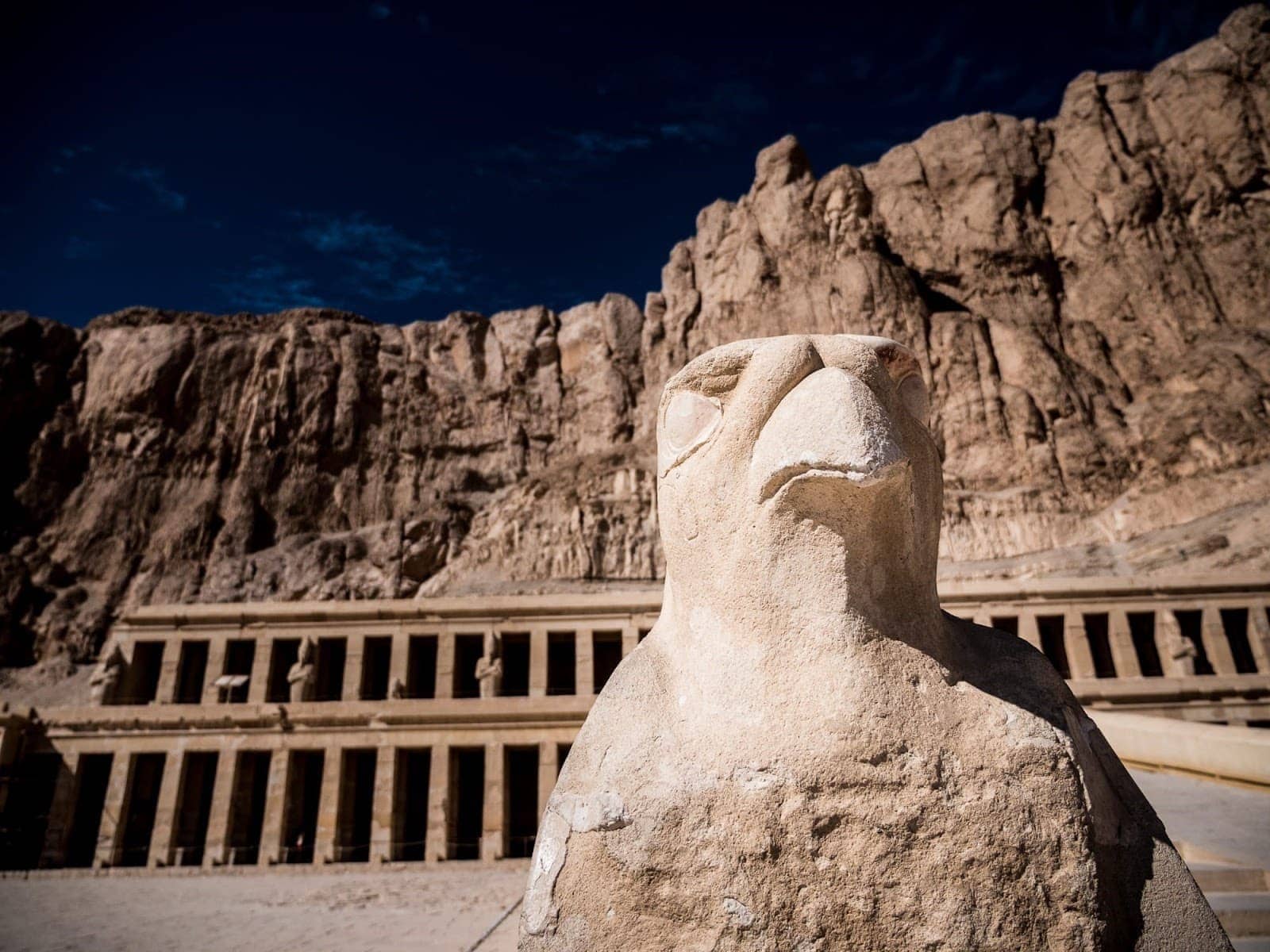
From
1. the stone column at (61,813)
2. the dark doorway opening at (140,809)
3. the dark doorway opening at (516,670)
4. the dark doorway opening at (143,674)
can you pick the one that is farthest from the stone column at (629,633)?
the stone column at (61,813)

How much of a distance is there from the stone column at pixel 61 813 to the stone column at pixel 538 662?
11.0 metres

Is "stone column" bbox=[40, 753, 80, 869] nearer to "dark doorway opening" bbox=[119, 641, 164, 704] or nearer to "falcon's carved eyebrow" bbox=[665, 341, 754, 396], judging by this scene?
"dark doorway opening" bbox=[119, 641, 164, 704]

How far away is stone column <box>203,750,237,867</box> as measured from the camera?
18.7m

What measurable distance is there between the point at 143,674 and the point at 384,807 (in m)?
8.70

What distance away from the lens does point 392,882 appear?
14.5 meters

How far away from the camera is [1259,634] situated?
21125 millimetres

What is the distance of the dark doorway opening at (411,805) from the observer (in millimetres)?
18859

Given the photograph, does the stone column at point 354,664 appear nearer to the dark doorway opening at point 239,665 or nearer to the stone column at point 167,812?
the dark doorway opening at point 239,665

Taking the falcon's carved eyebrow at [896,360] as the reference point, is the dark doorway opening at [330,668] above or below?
above

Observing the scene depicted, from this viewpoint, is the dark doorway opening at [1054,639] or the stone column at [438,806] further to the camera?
the dark doorway opening at [1054,639]

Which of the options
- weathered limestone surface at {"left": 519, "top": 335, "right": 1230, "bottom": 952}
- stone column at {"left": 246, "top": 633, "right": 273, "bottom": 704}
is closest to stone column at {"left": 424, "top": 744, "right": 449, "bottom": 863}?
stone column at {"left": 246, "top": 633, "right": 273, "bottom": 704}

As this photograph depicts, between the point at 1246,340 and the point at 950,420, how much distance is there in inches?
524

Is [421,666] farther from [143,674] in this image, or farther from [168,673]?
[143,674]

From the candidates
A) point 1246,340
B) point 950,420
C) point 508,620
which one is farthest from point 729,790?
point 1246,340
